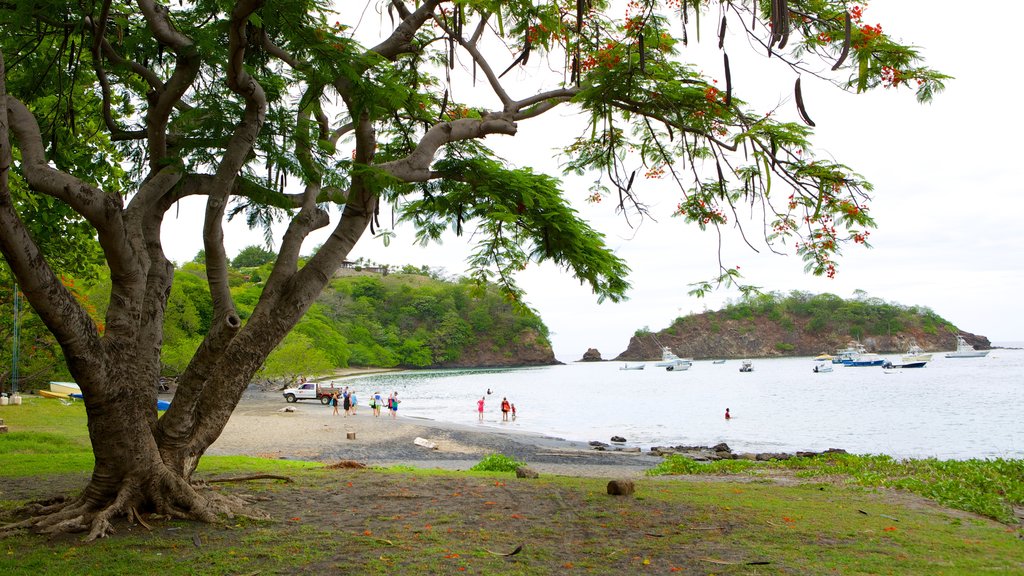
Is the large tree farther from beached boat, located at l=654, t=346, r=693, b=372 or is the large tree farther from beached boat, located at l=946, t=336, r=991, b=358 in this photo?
beached boat, located at l=946, t=336, r=991, b=358

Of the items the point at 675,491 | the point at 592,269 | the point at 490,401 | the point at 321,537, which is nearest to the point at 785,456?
the point at 675,491

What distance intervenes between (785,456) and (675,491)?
13.2m

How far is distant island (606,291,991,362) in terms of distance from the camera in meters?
92.0

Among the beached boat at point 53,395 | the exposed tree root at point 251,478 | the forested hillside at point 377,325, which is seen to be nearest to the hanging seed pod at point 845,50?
the exposed tree root at point 251,478

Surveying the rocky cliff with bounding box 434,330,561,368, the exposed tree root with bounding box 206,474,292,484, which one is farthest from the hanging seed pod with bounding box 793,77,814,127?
the rocky cliff with bounding box 434,330,561,368

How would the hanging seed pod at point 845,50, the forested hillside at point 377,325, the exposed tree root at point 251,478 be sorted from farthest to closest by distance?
the forested hillside at point 377,325 < the exposed tree root at point 251,478 < the hanging seed pod at point 845,50

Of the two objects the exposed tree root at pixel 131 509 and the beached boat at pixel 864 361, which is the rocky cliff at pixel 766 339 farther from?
the exposed tree root at pixel 131 509

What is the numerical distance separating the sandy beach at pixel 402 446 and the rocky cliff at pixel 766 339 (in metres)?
82.2

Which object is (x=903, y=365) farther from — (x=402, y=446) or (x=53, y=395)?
(x=53, y=395)

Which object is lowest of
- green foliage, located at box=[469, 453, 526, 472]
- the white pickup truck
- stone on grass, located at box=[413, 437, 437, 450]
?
stone on grass, located at box=[413, 437, 437, 450]

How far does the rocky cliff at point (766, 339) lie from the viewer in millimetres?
97375

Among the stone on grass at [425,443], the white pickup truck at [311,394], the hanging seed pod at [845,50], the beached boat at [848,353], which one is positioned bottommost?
the stone on grass at [425,443]

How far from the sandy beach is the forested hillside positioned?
18.5 meters

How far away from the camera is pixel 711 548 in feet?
16.8
